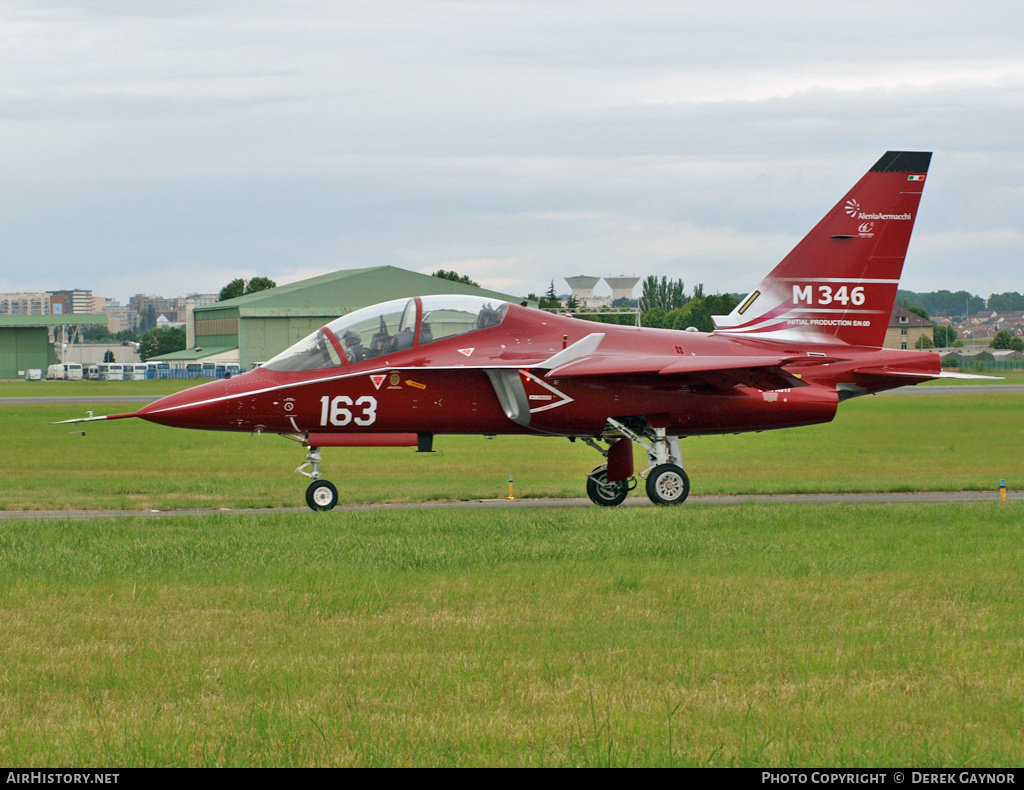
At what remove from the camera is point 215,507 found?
18.9 m

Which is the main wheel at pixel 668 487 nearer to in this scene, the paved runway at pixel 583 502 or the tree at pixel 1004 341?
the paved runway at pixel 583 502

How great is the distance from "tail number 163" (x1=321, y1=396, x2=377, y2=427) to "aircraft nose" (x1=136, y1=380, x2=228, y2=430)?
1.52 meters

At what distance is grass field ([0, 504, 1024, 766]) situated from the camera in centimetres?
594

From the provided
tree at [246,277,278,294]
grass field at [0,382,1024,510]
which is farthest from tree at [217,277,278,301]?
grass field at [0,382,1024,510]

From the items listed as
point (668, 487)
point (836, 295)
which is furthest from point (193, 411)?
point (836, 295)

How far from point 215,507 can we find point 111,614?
391 inches

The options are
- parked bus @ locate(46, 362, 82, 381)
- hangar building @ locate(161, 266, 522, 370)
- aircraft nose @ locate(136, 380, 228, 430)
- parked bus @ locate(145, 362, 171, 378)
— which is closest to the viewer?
aircraft nose @ locate(136, 380, 228, 430)

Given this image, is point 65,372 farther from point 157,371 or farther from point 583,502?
point 583,502

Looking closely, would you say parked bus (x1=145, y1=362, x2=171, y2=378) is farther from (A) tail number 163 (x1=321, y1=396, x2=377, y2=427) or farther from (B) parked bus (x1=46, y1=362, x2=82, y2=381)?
(A) tail number 163 (x1=321, y1=396, x2=377, y2=427)

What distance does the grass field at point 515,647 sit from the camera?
19.5 ft

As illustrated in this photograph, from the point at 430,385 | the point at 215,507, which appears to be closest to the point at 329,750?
the point at 430,385

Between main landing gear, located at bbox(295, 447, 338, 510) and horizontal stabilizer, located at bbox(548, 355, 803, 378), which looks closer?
horizontal stabilizer, located at bbox(548, 355, 803, 378)

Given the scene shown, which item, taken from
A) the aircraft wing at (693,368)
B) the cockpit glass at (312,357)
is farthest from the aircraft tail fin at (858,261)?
the cockpit glass at (312,357)
